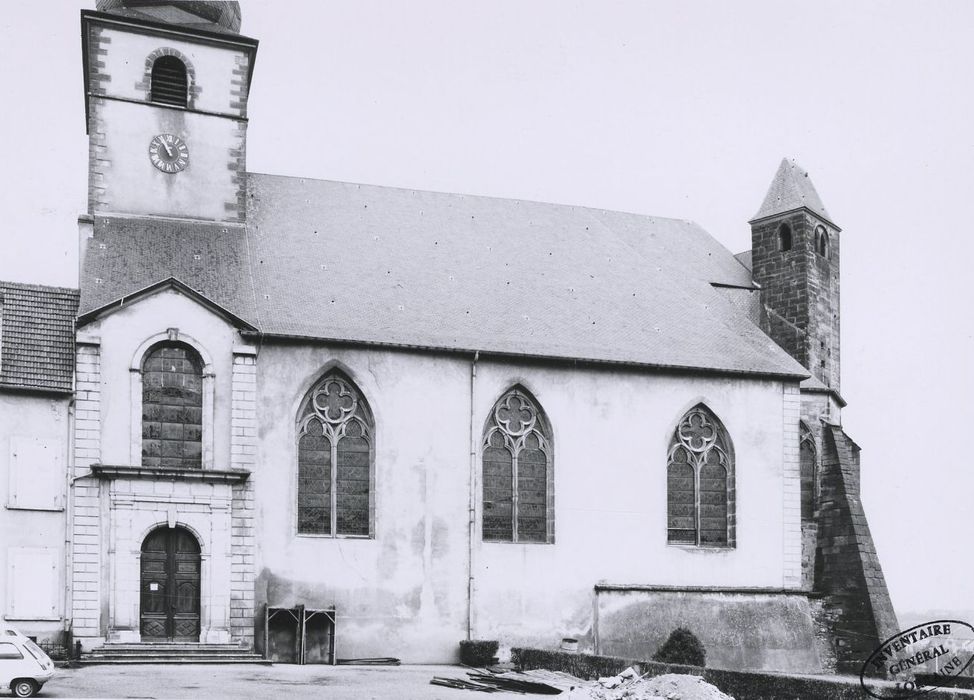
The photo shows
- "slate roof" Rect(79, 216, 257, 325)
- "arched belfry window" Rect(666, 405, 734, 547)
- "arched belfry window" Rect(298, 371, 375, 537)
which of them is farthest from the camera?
"arched belfry window" Rect(666, 405, 734, 547)

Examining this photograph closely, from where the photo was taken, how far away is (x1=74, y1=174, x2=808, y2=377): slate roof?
31234 mm

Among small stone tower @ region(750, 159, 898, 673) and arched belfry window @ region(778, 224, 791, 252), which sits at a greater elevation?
arched belfry window @ region(778, 224, 791, 252)

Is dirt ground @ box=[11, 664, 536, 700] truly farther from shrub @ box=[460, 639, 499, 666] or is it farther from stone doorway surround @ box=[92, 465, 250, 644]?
shrub @ box=[460, 639, 499, 666]

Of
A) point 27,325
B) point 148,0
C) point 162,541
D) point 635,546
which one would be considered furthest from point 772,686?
point 148,0

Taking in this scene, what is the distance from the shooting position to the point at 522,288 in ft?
113

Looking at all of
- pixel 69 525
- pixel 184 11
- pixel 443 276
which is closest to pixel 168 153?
pixel 184 11

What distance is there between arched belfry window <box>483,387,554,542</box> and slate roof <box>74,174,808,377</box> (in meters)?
1.49

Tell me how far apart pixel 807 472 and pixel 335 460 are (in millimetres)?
12900

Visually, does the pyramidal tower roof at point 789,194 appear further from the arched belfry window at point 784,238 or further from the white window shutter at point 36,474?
the white window shutter at point 36,474

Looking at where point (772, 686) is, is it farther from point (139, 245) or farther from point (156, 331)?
point (139, 245)

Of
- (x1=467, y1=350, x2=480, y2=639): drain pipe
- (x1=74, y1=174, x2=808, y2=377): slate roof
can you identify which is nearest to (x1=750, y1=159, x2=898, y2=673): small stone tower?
(x1=74, y1=174, x2=808, y2=377): slate roof

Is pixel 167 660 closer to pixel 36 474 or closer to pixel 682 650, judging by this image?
pixel 36 474

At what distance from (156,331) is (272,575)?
5.76 metres

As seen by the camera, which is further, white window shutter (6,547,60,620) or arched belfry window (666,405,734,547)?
arched belfry window (666,405,734,547)
